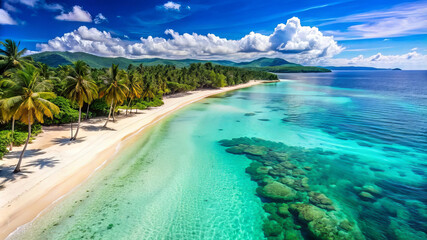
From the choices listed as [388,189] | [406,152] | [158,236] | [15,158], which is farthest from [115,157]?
[406,152]

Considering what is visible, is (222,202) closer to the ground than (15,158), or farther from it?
closer to the ground

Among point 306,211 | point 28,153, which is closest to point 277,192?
Result: point 306,211

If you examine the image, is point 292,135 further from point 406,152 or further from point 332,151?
point 406,152

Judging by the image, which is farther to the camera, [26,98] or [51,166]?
[51,166]

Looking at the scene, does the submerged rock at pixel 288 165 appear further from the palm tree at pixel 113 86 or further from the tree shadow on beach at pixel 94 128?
the tree shadow on beach at pixel 94 128

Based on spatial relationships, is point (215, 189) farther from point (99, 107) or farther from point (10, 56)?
point (10, 56)

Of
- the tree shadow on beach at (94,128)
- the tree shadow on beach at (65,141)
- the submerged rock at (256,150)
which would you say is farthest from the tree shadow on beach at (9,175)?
the submerged rock at (256,150)
